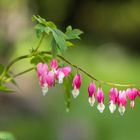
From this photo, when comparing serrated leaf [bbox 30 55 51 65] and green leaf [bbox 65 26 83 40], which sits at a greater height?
green leaf [bbox 65 26 83 40]

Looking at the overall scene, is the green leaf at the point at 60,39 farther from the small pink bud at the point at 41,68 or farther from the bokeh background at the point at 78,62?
the bokeh background at the point at 78,62

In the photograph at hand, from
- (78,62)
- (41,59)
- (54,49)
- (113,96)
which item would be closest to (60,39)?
(54,49)

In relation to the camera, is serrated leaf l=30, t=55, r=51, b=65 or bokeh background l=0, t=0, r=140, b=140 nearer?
serrated leaf l=30, t=55, r=51, b=65

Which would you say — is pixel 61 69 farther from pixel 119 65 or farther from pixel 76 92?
pixel 119 65

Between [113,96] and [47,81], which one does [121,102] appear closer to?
[113,96]

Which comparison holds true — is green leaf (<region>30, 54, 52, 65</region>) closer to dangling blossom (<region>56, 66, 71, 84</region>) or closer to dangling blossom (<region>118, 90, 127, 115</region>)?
dangling blossom (<region>56, 66, 71, 84</region>)

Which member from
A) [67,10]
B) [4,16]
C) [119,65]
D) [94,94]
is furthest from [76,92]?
[67,10]

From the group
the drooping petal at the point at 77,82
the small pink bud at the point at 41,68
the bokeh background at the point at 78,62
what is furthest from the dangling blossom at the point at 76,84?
the bokeh background at the point at 78,62

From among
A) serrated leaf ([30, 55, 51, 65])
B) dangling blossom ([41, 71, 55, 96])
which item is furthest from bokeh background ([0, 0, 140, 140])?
dangling blossom ([41, 71, 55, 96])

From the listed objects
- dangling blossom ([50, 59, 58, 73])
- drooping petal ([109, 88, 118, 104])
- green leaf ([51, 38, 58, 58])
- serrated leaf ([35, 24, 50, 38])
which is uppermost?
serrated leaf ([35, 24, 50, 38])
